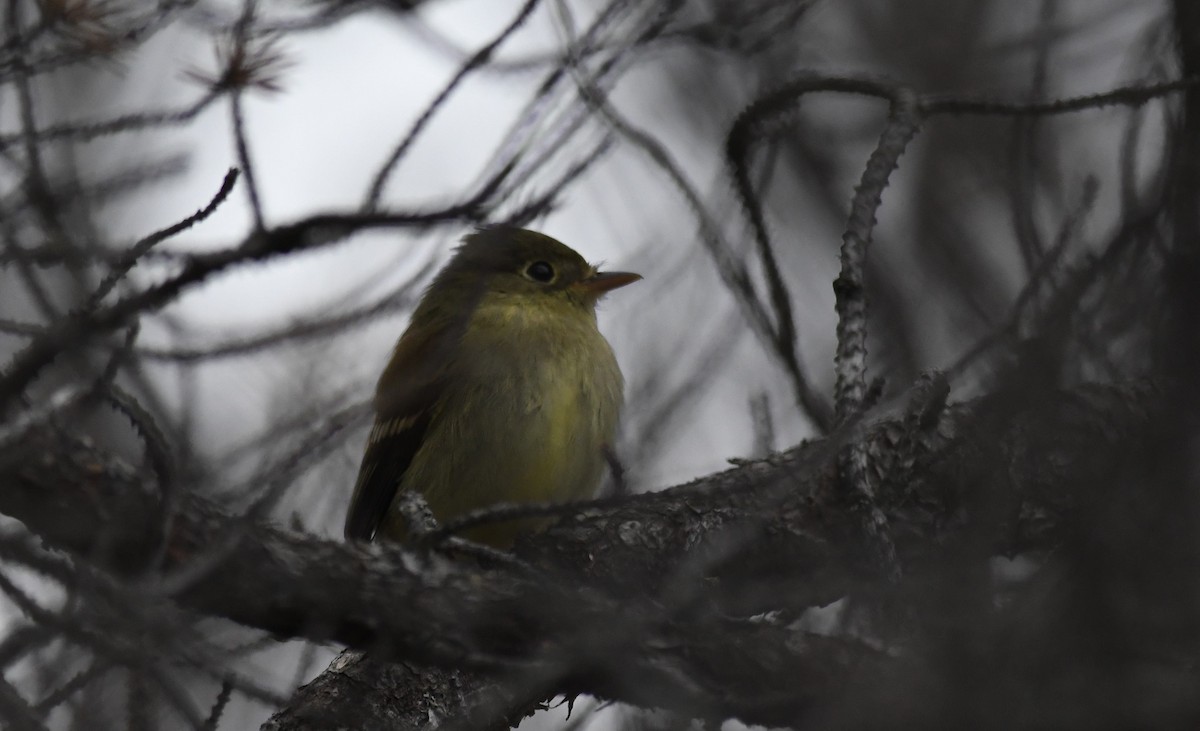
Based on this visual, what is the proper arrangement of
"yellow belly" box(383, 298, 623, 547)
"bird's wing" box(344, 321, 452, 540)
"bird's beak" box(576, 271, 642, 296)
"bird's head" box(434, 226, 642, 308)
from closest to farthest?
"yellow belly" box(383, 298, 623, 547) < "bird's wing" box(344, 321, 452, 540) < "bird's head" box(434, 226, 642, 308) < "bird's beak" box(576, 271, 642, 296)

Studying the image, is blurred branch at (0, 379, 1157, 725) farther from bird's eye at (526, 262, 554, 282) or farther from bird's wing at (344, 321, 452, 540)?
bird's eye at (526, 262, 554, 282)

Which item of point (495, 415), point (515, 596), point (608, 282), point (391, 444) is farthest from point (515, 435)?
point (515, 596)

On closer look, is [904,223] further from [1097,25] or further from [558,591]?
[558,591]

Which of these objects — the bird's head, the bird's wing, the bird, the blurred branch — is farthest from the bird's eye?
the blurred branch

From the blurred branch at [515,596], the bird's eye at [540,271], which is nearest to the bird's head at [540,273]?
the bird's eye at [540,271]

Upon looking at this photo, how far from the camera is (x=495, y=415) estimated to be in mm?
5871

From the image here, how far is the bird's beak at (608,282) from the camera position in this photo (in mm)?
6891

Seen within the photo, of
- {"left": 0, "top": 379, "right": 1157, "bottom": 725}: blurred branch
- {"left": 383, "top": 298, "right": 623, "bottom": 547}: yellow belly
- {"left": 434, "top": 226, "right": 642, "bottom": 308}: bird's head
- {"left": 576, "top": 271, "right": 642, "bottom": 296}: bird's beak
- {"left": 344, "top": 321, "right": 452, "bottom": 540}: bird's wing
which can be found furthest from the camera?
{"left": 576, "top": 271, "right": 642, "bottom": 296}: bird's beak

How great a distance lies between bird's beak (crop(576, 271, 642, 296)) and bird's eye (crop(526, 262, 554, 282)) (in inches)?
6.6

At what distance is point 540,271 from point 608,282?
0.36 meters

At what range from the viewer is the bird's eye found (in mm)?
6945

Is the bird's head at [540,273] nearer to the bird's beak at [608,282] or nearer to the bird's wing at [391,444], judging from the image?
the bird's beak at [608,282]

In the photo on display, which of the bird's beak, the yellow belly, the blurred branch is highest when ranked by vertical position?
the bird's beak

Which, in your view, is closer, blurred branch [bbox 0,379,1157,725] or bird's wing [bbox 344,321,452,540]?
blurred branch [bbox 0,379,1157,725]
